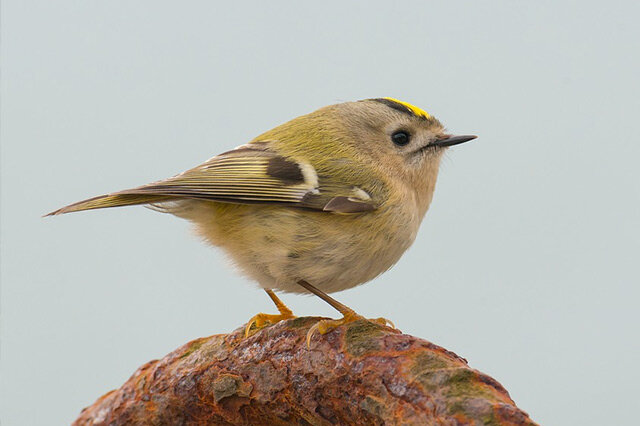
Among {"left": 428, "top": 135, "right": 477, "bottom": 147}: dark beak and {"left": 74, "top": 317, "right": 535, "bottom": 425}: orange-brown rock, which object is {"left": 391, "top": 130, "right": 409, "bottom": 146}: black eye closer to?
{"left": 428, "top": 135, "right": 477, "bottom": 147}: dark beak

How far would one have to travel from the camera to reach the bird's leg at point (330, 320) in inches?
59.6

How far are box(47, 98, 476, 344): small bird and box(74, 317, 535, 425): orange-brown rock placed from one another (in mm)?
160

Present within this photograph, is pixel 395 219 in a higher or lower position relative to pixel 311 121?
lower

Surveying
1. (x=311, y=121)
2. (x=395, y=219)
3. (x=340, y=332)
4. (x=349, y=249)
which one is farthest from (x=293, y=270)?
(x=311, y=121)

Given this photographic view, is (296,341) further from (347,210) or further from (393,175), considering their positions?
(393,175)

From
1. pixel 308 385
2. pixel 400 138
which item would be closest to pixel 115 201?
pixel 308 385

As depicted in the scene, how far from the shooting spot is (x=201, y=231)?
6.76ft

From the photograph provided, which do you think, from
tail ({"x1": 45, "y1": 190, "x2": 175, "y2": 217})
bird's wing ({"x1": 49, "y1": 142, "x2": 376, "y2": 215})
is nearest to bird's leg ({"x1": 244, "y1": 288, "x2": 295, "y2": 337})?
bird's wing ({"x1": 49, "y1": 142, "x2": 376, "y2": 215})

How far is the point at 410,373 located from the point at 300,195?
75 cm

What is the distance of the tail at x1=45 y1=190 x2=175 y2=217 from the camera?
5.86ft

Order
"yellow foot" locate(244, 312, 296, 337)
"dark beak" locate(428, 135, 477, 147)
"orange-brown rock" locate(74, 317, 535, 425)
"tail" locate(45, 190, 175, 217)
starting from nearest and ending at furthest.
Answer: "orange-brown rock" locate(74, 317, 535, 425) → "yellow foot" locate(244, 312, 296, 337) → "tail" locate(45, 190, 175, 217) → "dark beak" locate(428, 135, 477, 147)

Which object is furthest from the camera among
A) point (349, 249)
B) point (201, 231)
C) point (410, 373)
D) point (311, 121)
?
point (311, 121)

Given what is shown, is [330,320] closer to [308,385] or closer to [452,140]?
[308,385]

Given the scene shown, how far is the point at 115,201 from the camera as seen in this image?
186 centimetres
